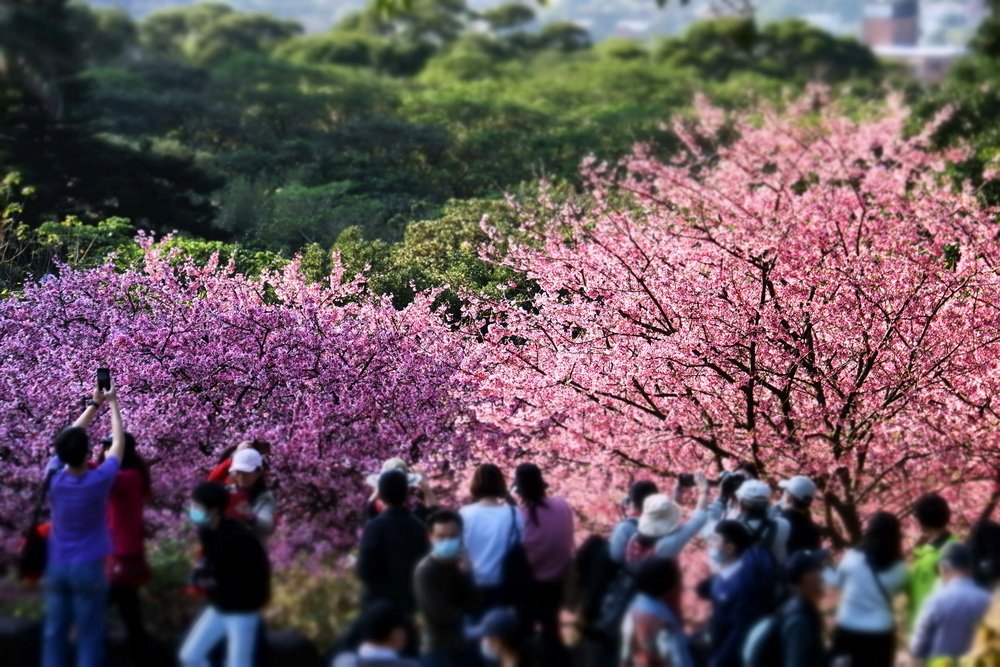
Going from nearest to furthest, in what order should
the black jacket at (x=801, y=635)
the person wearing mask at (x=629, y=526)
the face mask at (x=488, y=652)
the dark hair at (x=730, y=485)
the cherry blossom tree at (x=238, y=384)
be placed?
1. the black jacket at (x=801, y=635)
2. the face mask at (x=488, y=652)
3. the person wearing mask at (x=629, y=526)
4. the dark hair at (x=730, y=485)
5. the cherry blossom tree at (x=238, y=384)

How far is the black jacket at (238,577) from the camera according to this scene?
7824 millimetres

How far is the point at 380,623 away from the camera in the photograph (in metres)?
7.59

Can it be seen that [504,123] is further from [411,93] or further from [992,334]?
[992,334]

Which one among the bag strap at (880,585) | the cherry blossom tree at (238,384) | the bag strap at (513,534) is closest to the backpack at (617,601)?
the bag strap at (513,534)

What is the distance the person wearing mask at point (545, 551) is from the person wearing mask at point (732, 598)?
964mm

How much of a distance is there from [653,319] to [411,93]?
46.0 m

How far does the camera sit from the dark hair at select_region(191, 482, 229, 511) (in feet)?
27.6

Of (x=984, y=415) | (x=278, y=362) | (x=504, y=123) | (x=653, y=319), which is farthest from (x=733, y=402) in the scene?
(x=504, y=123)

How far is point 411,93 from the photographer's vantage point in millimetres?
59688

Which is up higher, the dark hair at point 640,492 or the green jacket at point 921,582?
the dark hair at point 640,492

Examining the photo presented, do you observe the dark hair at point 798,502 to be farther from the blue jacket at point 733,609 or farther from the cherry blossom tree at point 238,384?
the cherry blossom tree at point 238,384

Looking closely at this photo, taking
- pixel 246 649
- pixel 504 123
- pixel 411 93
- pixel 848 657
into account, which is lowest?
pixel 848 657

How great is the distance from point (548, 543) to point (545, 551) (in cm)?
4

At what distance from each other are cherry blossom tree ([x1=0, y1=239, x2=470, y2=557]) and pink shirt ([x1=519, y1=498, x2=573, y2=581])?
3.37 m
